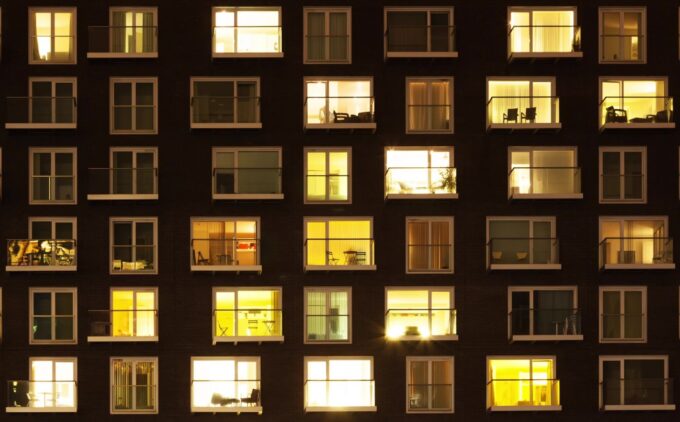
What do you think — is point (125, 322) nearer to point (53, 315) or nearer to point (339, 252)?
point (53, 315)

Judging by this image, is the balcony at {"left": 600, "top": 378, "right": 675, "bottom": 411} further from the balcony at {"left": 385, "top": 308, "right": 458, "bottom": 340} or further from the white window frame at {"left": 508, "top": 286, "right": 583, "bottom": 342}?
the balcony at {"left": 385, "top": 308, "right": 458, "bottom": 340}

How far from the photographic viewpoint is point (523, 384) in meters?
49.0

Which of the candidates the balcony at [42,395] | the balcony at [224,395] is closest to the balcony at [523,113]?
the balcony at [224,395]

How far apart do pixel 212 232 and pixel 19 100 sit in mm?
8284

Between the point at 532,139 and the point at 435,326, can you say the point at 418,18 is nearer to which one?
the point at 532,139

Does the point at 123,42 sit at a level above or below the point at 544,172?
above

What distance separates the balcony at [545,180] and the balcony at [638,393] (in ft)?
22.7

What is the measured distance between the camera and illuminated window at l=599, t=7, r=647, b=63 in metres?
50.5

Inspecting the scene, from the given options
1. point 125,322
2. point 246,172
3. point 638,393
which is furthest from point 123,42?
point 638,393

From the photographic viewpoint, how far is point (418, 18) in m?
50.4

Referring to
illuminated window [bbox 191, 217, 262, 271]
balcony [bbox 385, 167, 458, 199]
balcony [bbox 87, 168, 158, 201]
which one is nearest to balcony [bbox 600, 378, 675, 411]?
balcony [bbox 385, 167, 458, 199]

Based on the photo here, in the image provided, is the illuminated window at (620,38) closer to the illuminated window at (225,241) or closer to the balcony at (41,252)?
the illuminated window at (225,241)

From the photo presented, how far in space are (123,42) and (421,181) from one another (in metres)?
11.7

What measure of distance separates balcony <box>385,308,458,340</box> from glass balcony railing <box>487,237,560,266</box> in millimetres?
2541
